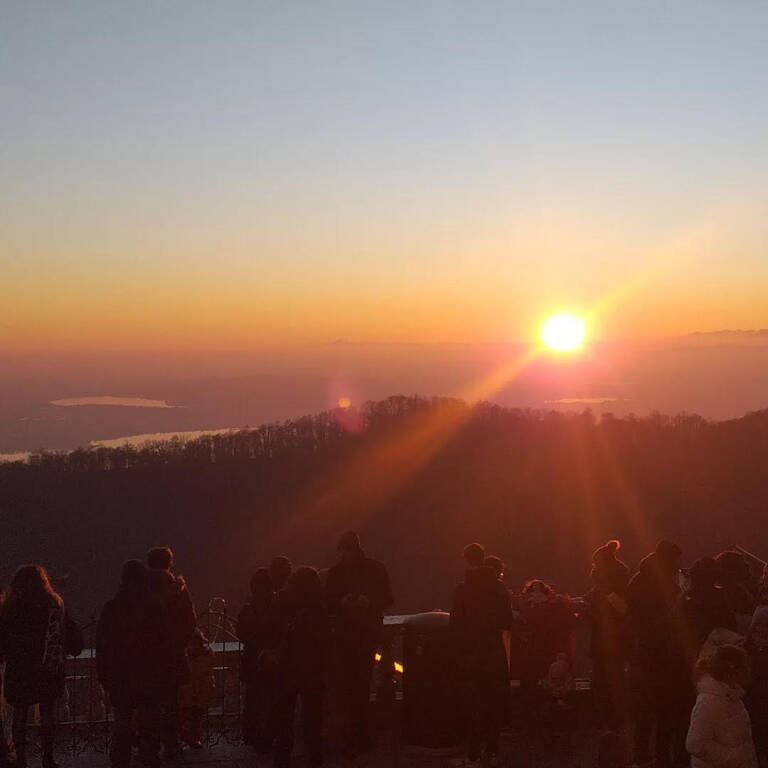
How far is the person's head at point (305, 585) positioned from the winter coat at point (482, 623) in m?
1.17

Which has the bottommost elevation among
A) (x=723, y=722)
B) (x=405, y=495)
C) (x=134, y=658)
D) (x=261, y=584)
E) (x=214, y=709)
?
(x=405, y=495)

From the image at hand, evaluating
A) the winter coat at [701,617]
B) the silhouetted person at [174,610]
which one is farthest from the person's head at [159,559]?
the winter coat at [701,617]

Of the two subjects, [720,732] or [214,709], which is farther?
[214,709]

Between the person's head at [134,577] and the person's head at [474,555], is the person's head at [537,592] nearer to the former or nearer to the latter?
the person's head at [474,555]

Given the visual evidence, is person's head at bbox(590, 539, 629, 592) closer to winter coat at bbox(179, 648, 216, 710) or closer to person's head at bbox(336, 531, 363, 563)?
person's head at bbox(336, 531, 363, 563)

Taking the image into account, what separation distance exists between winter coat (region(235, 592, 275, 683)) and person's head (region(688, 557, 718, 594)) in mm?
3463

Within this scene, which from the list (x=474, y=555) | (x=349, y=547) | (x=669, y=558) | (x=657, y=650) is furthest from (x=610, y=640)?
(x=349, y=547)

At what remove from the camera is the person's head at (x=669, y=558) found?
7.56m

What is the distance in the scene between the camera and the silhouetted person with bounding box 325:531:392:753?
805 centimetres

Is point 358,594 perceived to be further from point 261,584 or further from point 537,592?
point 537,592

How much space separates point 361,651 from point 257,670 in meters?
0.94

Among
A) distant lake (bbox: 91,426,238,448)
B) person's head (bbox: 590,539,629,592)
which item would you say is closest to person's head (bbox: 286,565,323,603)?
person's head (bbox: 590,539,629,592)

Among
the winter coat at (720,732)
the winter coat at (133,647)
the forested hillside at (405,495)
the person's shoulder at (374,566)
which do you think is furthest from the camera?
the forested hillside at (405,495)

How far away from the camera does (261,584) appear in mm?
8078
